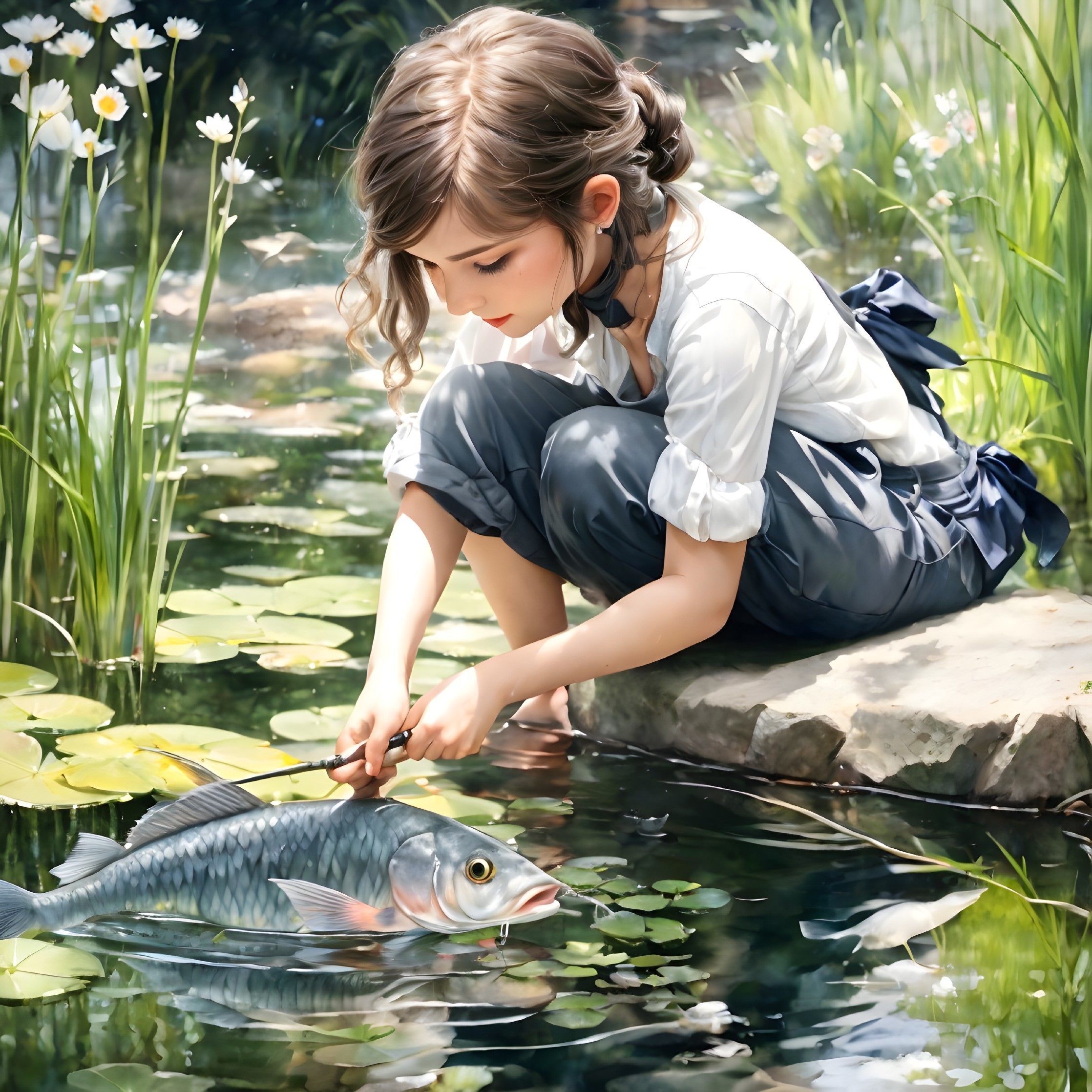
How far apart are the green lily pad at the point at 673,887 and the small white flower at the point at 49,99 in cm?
141

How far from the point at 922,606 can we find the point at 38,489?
1376 millimetres

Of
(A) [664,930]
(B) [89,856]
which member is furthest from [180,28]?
(A) [664,930]

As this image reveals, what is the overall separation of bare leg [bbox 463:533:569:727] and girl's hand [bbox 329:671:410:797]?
1.52 ft

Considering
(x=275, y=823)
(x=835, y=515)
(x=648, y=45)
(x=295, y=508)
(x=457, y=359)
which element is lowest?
(x=295, y=508)

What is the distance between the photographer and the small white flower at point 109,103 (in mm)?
1920

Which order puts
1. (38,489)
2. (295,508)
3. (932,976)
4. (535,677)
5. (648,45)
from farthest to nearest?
(648,45) < (295,508) < (38,489) < (535,677) < (932,976)

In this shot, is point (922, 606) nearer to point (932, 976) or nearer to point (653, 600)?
point (653, 600)

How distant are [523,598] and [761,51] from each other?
7.99ft

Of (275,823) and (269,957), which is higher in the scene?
(275,823)

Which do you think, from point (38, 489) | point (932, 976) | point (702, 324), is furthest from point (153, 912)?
point (38, 489)

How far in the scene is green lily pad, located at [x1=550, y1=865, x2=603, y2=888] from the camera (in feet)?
4.45

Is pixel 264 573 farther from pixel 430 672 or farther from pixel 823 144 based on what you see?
pixel 823 144

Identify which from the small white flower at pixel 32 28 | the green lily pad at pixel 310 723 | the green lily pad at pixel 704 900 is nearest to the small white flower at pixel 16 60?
the small white flower at pixel 32 28

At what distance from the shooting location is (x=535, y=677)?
4.72ft
